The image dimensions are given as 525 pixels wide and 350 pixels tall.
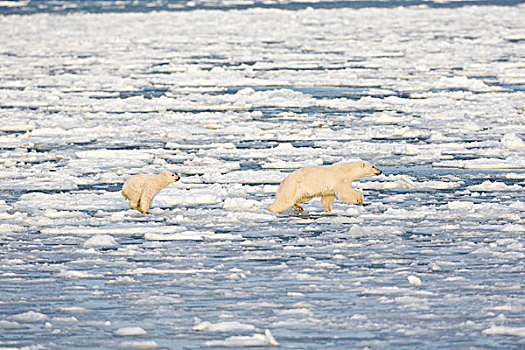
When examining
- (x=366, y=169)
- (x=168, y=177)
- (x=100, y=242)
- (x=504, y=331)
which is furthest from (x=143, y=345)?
(x=366, y=169)

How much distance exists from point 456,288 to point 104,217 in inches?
115

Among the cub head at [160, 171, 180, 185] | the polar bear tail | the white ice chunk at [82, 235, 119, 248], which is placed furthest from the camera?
the cub head at [160, 171, 180, 185]

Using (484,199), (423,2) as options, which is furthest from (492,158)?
(423,2)

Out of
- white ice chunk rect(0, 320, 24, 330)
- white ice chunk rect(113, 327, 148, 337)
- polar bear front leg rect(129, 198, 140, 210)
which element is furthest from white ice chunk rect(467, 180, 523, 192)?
white ice chunk rect(0, 320, 24, 330)

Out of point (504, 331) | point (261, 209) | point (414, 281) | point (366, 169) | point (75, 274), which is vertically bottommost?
point (504, 331)

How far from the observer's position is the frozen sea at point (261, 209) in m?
5.14

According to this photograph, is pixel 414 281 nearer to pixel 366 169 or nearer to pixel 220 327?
pixel 220 327

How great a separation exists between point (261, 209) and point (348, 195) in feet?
2.11

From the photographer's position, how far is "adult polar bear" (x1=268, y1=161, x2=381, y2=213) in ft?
24.7

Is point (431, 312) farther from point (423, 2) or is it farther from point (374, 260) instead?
point (423, 2)

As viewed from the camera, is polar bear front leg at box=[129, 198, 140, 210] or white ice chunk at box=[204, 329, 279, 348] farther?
polar bear front leg at box=[129, 198, 140, 210]

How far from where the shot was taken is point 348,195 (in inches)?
301

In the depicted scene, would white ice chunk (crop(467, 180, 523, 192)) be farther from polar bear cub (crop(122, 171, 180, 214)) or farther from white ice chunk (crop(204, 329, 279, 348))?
white ice chunk (crop(204, 329, 279, 348))

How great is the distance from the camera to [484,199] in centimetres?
802
